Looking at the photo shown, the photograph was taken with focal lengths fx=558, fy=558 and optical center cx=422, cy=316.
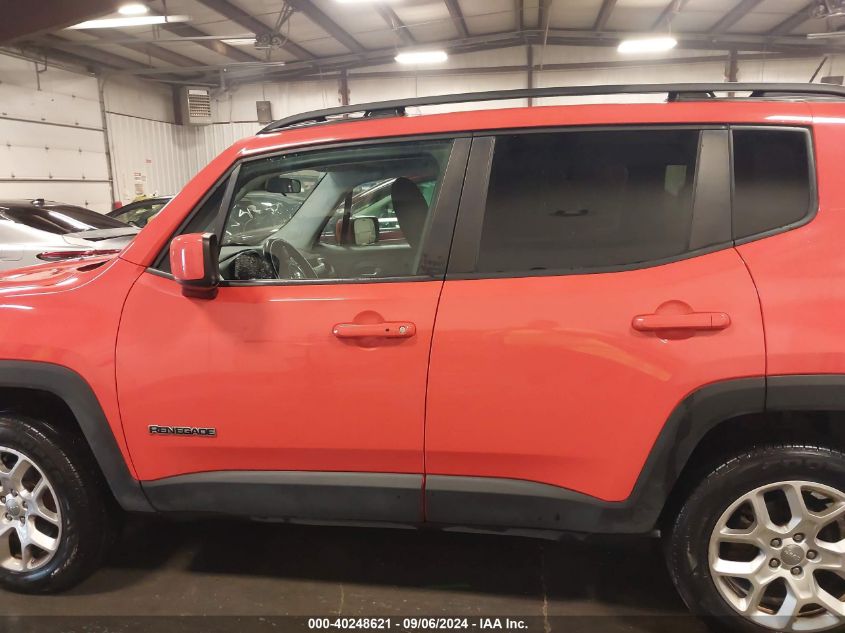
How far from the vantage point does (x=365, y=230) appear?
240 centimetres

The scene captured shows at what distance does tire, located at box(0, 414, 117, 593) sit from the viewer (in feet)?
6.66

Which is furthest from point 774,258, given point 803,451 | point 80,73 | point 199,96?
point 199,96

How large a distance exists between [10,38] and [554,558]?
905 centimetres

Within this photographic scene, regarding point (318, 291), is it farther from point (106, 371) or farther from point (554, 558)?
point (554, 558)

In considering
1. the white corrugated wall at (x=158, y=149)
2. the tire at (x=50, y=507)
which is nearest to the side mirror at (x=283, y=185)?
the tire at (x=50, y=507)

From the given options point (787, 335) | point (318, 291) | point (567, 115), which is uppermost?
point (567, 115)

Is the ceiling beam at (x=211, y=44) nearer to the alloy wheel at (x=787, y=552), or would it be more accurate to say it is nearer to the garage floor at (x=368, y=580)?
the garage floor at (x=368, y=580)

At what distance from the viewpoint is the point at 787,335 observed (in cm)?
159

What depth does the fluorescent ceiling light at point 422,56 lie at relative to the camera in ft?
39.1

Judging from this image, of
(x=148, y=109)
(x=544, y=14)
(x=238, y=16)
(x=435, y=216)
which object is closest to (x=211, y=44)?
(x=238, y=16)

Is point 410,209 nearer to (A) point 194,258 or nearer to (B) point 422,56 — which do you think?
(A) point 194,258

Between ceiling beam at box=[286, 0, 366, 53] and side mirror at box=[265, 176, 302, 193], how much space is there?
845 centimetres

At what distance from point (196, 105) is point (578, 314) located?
1452 cm

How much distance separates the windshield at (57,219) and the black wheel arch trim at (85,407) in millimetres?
4460
